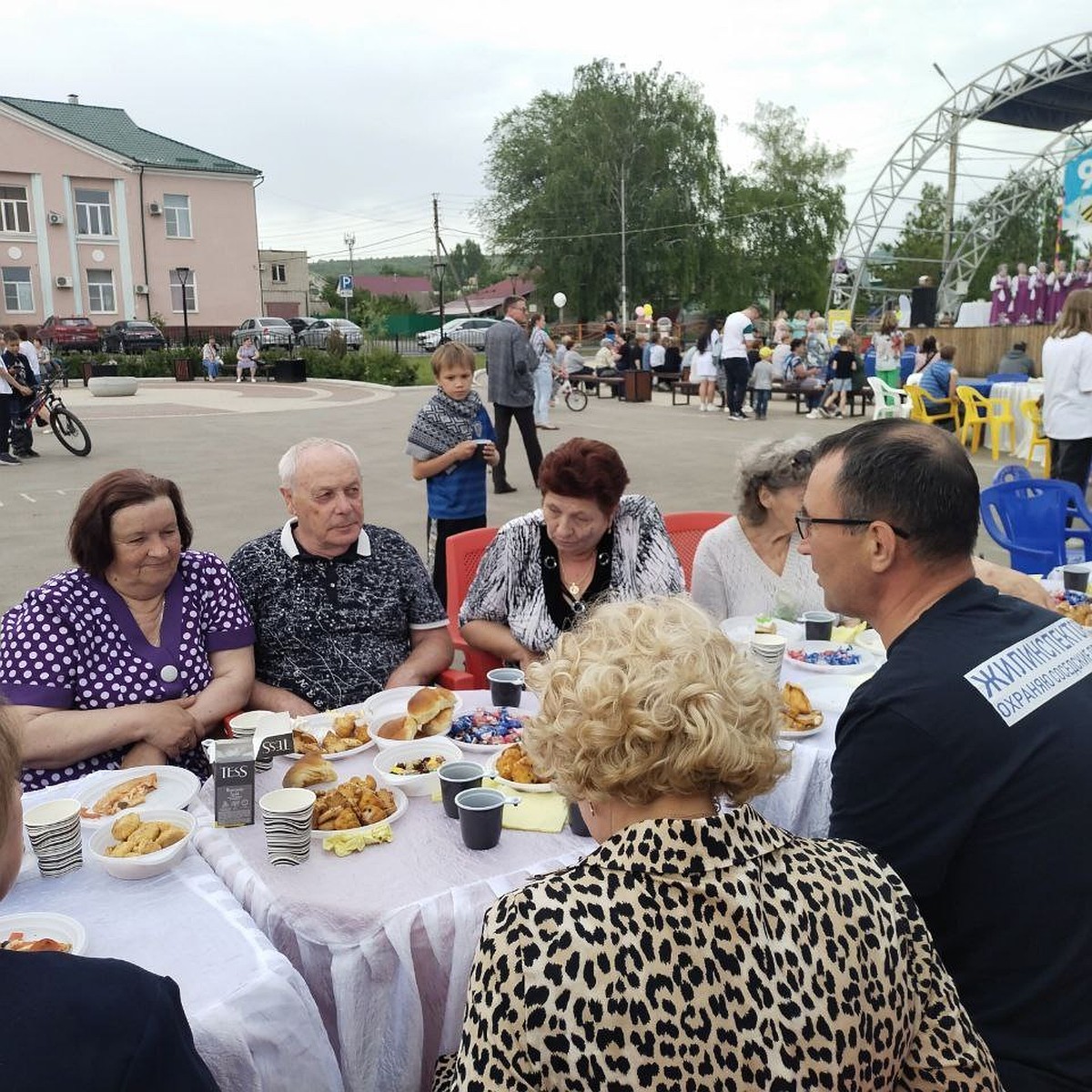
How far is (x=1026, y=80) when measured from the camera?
967 inches

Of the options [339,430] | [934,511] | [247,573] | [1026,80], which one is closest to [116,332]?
[339,430]

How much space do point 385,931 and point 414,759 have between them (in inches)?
26.1

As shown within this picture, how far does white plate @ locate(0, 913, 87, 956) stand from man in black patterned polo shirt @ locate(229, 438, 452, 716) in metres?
1.50

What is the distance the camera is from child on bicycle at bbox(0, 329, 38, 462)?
12547 mm

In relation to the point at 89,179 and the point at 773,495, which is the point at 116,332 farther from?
the point at 773,495

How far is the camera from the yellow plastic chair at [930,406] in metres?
12.8

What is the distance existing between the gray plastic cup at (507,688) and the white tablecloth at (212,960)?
1001 mm

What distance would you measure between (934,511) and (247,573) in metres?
2.31

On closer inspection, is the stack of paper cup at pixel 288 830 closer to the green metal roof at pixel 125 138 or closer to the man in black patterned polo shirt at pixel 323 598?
the man in black patterned polo shirt at pixel 323 598

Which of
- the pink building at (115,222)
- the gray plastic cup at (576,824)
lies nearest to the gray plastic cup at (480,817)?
the gray plastic cup at (576,824)

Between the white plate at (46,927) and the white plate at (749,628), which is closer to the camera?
the white plate at (46,927)

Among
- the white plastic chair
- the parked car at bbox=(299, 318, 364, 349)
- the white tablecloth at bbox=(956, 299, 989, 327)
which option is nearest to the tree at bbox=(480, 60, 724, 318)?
the parked car at bbox=(299, 318, 364, 349)

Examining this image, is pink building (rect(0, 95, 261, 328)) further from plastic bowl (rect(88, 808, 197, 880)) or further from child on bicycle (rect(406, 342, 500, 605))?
plastic bowl (rect(88, 808, 197, 880))

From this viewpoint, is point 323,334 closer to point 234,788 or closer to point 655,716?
point 234,788
